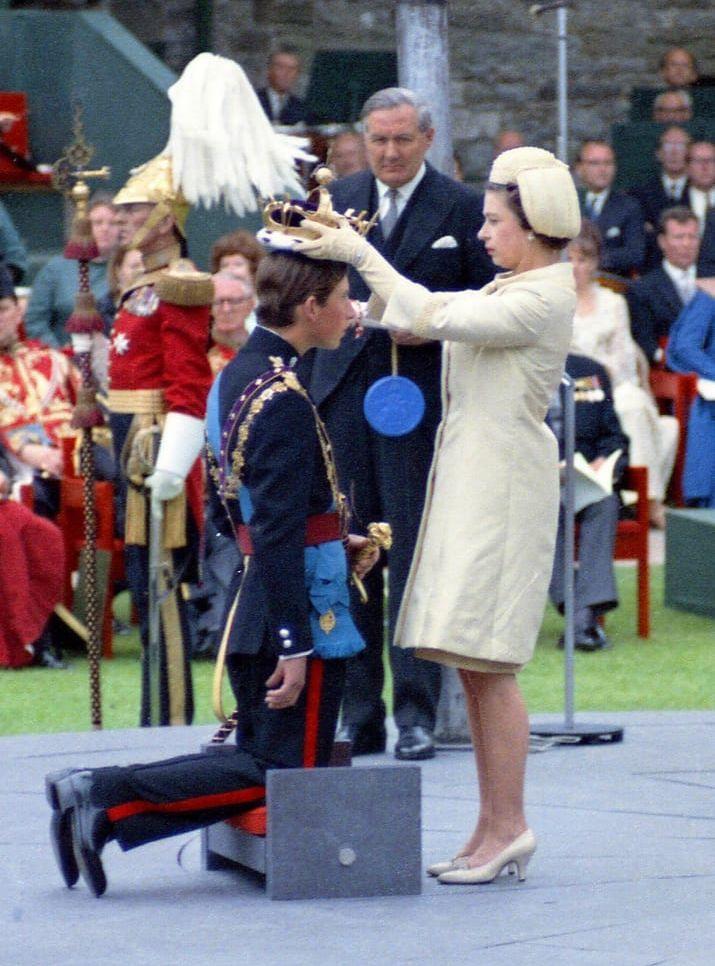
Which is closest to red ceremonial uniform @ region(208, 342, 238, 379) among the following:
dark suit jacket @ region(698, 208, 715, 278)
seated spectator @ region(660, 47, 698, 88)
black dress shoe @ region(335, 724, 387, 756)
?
black dress shoe @ region(335, 724, 387, 756)

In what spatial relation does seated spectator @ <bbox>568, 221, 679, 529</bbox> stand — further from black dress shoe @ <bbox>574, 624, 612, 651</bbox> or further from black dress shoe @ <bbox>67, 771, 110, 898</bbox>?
black dress shoe @ <bbox>67, 771, 110, 898</bbox>

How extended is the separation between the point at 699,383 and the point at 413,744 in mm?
5649

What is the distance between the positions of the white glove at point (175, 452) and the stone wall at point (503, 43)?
9.89 metres

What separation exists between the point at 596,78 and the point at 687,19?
0.90 metres

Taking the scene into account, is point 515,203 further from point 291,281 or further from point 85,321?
point 85,321

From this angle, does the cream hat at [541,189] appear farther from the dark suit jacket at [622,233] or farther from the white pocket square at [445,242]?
the dark suit jacket at [622,233]

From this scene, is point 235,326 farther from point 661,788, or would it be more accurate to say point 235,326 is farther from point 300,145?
point 661,788

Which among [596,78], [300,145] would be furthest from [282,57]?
[300,145]

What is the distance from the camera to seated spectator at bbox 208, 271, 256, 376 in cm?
920

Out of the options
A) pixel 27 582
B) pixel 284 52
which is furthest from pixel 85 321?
pixel 284 52

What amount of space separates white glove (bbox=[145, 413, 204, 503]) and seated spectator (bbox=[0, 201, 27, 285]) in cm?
497

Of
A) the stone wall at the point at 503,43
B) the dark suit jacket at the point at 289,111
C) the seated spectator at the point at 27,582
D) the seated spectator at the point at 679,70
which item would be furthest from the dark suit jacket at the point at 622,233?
the seated spectator at the point at 27,582

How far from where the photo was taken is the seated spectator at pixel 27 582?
8875mm

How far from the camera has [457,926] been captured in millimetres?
4578
